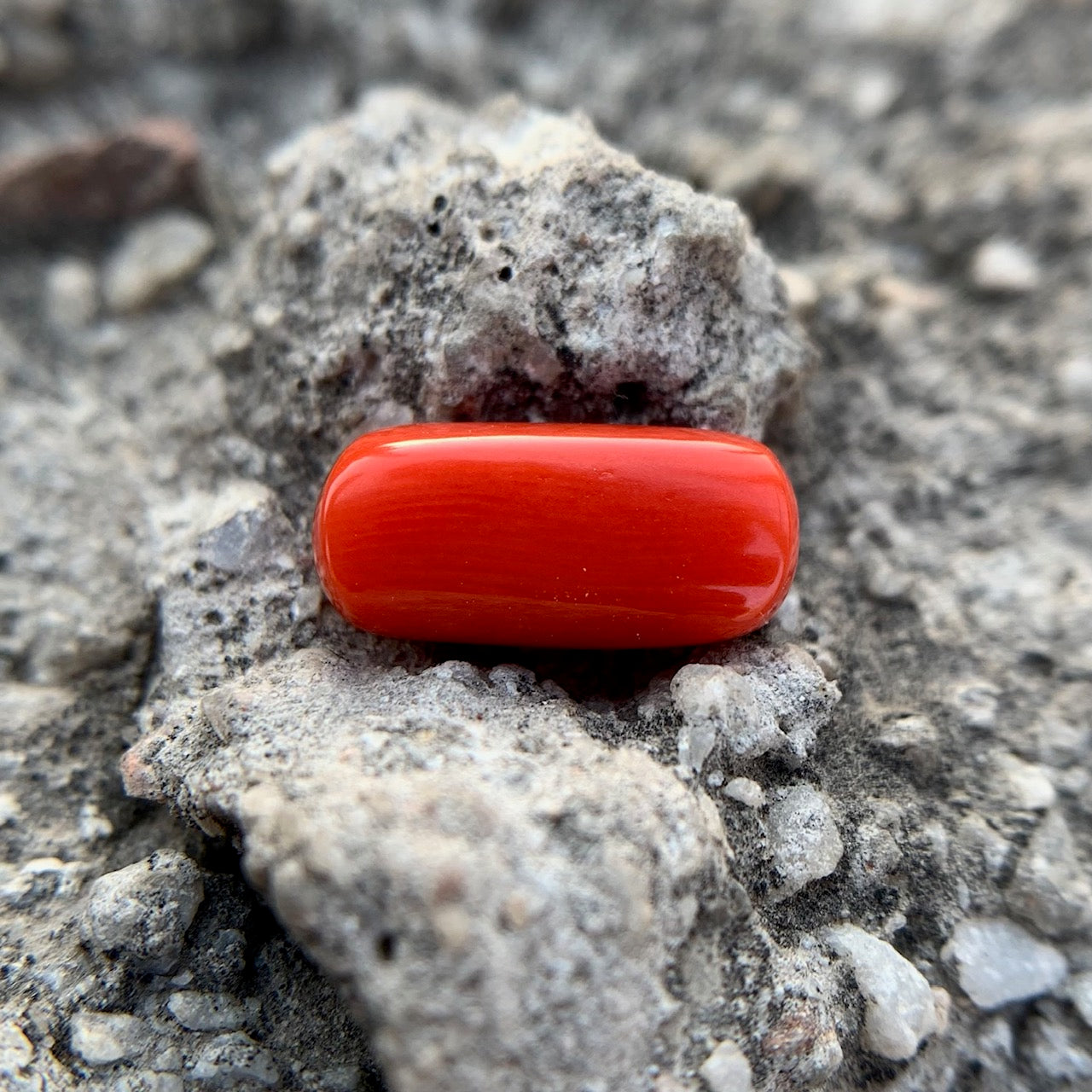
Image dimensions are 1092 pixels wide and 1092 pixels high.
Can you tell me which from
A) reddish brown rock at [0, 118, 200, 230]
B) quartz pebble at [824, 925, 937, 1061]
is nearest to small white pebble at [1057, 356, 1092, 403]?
quartz pebble at [824, 925, 937, 1061]

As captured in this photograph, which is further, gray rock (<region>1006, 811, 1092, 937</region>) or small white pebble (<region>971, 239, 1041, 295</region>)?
small white pebble (<region>971, 239, 1041, 295</region>)

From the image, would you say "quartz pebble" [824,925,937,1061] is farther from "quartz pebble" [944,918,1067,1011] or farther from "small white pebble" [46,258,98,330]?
"small white pebble" [46,258,98,330]

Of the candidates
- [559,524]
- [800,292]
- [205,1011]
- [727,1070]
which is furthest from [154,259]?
[727,1070]

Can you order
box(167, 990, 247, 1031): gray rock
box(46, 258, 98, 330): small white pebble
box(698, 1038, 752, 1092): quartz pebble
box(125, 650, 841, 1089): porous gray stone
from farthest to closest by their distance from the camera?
1. box(46, 258, 98, 330): small white pebble
2. box(167, 990, 247, 1031): gray rock
3. box(698, 1038, 752, 1092): quartz pebble
4. box(125, 650, 841, 1089): porous gray stone

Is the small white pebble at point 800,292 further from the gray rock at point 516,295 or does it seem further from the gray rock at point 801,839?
the gray rock at point 801,839

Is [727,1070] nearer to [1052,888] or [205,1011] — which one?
[1052,888]

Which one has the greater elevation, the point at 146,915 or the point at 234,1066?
the point at 146,915

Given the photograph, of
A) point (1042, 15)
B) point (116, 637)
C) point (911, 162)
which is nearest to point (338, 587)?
point (116, 637)
